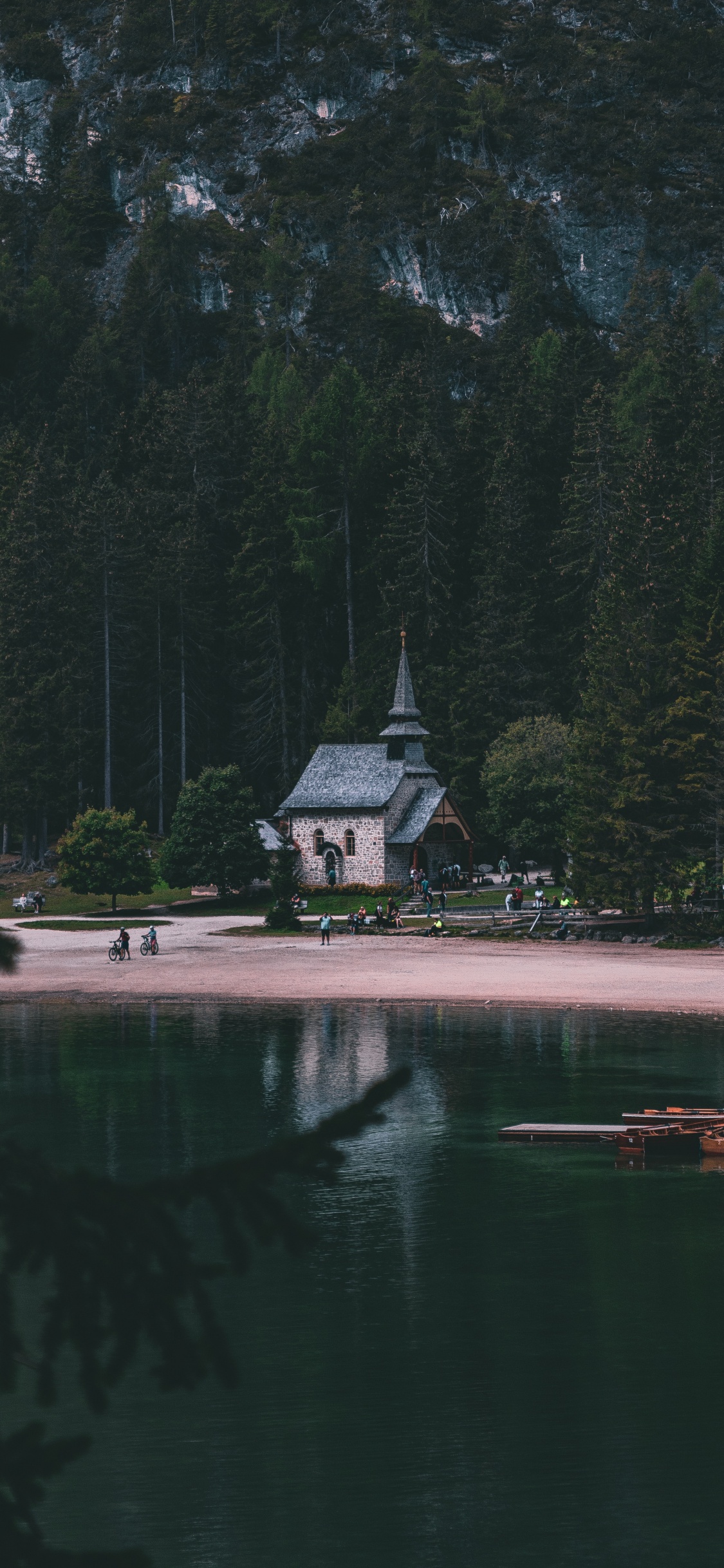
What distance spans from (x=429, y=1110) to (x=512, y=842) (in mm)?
49815

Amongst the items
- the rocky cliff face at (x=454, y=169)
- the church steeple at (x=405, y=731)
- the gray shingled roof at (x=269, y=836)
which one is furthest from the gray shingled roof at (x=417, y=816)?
the rocky cliff face at (x=454, y=169)

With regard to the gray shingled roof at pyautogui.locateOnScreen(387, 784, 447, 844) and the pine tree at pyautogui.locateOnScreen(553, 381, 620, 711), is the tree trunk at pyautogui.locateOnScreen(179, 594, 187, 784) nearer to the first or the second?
the gray shingled roof at pyautogui.locateOnScreen(387, 784, 447, 844)

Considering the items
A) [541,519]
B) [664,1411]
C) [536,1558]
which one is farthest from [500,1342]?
[541,519]

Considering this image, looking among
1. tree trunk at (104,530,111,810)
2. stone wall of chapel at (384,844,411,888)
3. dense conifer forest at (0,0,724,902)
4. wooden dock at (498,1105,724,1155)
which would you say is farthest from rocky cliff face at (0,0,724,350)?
wooden dock at (498,1105,724,1155)

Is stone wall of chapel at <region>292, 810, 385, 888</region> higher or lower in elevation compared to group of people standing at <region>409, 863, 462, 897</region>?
higher

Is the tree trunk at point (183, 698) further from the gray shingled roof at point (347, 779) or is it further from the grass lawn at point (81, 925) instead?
the grass lawn at point (81, 925)

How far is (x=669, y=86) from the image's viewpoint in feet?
623

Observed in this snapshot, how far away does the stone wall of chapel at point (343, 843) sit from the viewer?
8794 centimetres

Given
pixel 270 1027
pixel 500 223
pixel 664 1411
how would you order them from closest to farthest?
pixel 664 1411, pixel 270 1027, pixel 500 223

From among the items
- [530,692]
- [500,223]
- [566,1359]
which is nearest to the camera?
[566,1359]

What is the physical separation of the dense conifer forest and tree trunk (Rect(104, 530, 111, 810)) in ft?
0.97

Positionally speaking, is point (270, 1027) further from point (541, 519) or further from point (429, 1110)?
point (541, 519)

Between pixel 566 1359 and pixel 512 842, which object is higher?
pixel 512 842

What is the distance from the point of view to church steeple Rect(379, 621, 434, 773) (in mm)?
91000
